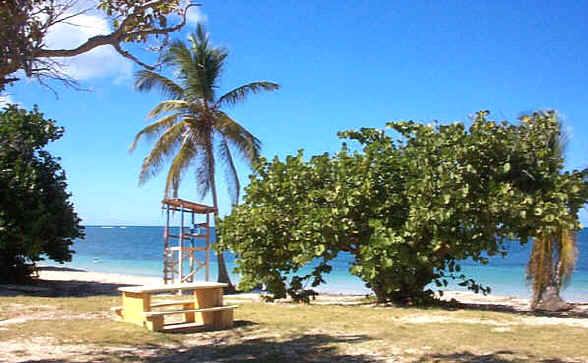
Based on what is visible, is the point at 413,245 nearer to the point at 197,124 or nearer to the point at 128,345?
the point at 128,345

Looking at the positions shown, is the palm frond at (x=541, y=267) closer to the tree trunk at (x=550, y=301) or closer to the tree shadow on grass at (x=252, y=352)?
the tree trunk at (x=550, y=301)

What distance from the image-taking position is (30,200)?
1622 cm

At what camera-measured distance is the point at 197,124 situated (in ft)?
64.5

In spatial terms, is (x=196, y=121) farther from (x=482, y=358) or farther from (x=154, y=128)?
(x=482, y=358)

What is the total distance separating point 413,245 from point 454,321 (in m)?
2.31

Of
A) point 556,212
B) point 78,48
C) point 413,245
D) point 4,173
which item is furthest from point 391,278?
point 4,173

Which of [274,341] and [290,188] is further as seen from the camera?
[290,188]

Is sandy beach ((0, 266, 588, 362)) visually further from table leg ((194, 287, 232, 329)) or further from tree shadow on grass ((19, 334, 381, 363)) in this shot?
table leg ((194, 287, 232, 329))

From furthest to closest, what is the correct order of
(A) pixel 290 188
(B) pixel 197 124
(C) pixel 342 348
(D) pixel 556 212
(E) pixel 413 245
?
(B) pixel 197 124
(A) pixel 290 188
(E) pixel 413 245
(D) pixel 556 212
(C) pixel 342 348

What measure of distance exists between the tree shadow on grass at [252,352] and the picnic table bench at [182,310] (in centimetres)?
119

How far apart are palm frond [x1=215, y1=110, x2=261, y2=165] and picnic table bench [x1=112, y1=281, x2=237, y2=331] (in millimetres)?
9849

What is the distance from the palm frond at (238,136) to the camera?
1948 centimetres

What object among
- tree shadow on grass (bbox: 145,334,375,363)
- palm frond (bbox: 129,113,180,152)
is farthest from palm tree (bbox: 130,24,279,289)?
tree shadow on grass (bbox: 145,334,375,363)

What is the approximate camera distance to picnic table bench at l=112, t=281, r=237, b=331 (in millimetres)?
9078
